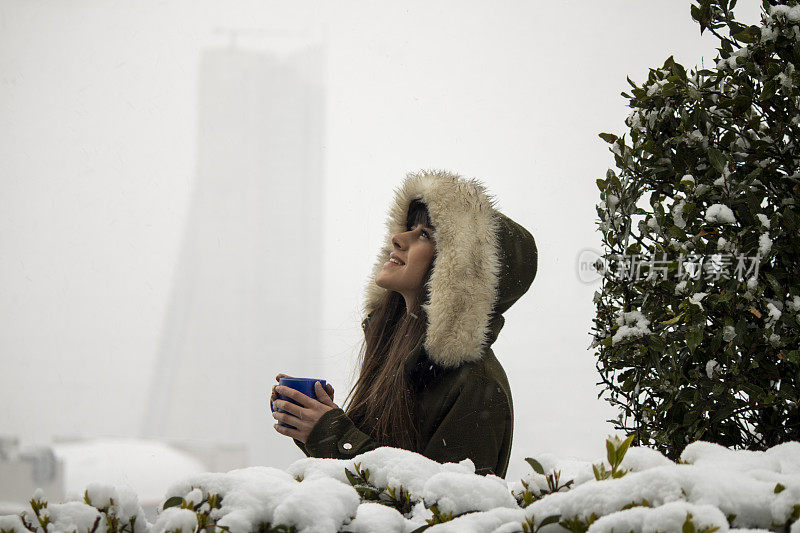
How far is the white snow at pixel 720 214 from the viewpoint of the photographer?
1.36m

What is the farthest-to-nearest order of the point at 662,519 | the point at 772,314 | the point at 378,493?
the point at 772,314
the point at 378,493
the point at 662,519

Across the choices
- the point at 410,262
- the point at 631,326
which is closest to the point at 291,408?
the point at 410,262

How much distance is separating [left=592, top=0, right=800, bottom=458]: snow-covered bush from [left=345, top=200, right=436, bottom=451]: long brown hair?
22.6 inches

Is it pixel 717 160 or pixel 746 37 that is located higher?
pixel 746 37

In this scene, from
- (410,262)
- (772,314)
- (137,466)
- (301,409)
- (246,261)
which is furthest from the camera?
(246,261)

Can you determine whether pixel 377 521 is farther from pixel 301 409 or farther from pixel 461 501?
pixel 301 409

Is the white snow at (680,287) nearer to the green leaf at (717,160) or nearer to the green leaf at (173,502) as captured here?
the green leaf at (717,160)

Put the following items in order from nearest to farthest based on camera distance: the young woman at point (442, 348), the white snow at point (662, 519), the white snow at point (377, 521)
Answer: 1. the white snow at point (662, 519)
2. the white snow at point (377, 521)
3. the young woman at point (442, 348)

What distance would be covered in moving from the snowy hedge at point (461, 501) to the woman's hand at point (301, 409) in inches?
27.3

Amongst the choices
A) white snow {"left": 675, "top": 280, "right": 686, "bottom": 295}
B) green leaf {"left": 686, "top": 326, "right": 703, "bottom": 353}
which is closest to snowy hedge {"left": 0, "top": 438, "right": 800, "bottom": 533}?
green leaf {"left": 686, "top": 326, "right": 703, "bottom": 353}

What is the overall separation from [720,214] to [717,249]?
0.25 feet

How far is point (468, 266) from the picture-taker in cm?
180

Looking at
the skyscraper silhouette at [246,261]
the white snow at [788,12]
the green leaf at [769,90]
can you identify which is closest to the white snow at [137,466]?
the skyscraper silhouette at [246,261]

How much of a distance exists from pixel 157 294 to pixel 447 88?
337 centimetres
